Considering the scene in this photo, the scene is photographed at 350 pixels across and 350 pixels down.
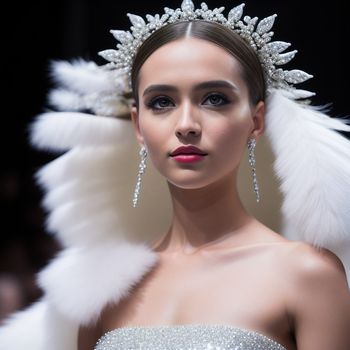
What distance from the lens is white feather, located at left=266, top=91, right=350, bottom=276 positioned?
5.92 ft

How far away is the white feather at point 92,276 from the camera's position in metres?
1.97

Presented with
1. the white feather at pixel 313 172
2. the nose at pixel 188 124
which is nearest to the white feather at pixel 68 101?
the nose at pixel 188 124

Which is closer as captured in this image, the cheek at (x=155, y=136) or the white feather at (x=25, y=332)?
the cheek at (x=155, y=136)

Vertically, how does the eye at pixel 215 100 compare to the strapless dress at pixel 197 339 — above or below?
above

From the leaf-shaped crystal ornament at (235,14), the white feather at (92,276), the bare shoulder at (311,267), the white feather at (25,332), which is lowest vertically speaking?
the white feather at (25,332)

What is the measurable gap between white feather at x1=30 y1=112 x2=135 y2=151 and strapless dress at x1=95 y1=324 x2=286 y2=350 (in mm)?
504

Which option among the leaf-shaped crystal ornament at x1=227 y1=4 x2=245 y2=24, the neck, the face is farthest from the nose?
the leaf-shaped crystal ornament at x1=227 y1=4 x2=245 y2=24

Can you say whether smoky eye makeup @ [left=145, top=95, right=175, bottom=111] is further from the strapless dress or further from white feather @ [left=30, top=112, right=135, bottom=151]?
the strapless dress

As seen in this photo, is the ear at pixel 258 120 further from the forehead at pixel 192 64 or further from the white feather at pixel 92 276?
the white feather at pixel 92 276

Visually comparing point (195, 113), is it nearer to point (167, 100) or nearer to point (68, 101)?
point (167, 100)

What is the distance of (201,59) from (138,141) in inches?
12.4

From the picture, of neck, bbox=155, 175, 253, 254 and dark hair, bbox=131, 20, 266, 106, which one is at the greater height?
dark hair, bbox=131, 20, 266, 106

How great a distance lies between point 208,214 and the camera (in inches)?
76.6

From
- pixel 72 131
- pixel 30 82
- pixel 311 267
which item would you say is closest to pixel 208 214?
pixel 311 267
